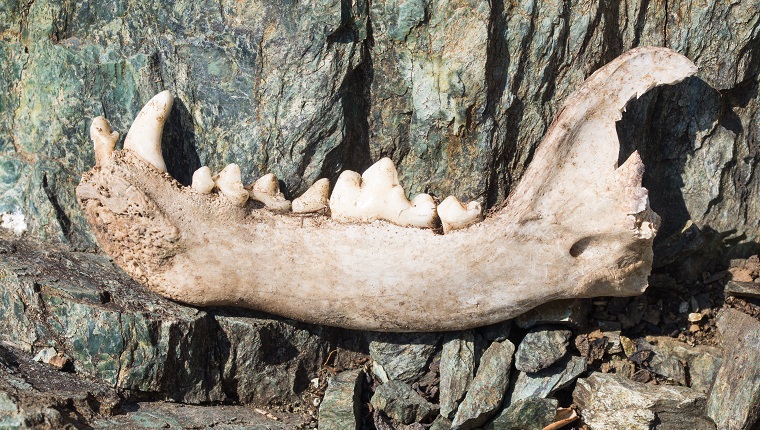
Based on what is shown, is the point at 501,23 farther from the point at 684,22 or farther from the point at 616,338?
the point at 616,338

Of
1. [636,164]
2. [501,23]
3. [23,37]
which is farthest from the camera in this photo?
[23,37]

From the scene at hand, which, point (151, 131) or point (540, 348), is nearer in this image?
point (151, 131)

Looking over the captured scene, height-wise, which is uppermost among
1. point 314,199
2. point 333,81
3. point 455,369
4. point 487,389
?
point 333,81

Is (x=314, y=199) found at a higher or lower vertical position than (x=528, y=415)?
higher

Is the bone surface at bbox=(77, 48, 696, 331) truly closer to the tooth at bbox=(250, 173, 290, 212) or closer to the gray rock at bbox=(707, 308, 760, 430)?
the tooth at bbox=(250, 173, 290, 212)

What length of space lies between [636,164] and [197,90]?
6.76ft

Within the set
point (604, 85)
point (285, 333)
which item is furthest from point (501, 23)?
point (285, 333)

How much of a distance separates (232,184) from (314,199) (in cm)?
39

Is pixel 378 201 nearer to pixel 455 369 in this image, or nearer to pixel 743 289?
pixel 455 369

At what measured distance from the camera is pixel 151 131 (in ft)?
13.1

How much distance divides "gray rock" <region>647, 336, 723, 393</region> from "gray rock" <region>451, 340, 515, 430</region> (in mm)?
801

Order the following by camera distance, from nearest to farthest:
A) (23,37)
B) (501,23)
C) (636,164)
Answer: (636,164) → (501,23) → (23,37)

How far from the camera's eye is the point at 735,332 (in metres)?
4.30

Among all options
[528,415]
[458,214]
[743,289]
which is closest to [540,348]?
[528,415]
